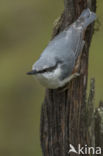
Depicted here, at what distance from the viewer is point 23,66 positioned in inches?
380

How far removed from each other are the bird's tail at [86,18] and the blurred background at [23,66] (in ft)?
5.94

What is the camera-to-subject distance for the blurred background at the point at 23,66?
28.6ft

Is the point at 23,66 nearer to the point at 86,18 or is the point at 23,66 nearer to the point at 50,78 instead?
the point at 86,18

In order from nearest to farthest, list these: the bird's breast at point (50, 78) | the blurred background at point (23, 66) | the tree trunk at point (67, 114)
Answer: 1. the bird's breast at point (50, 78)
2. the tree trunk at point (67, 114)
3. the blurred background at point (23, 66)

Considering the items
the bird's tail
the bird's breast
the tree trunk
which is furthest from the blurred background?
the bird's breast

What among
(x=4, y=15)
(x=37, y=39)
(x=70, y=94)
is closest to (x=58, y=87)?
(x=70, y=94)

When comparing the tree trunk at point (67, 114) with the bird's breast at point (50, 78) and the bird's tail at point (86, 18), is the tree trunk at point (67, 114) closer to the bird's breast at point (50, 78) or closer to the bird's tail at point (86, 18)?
the bird's tail at point (86, 18)

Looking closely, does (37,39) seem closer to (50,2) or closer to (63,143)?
(50,2)

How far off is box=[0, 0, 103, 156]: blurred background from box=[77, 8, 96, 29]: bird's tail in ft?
5.94

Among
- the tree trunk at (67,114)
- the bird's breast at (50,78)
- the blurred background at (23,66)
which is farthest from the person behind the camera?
the blurred background at (23,66)

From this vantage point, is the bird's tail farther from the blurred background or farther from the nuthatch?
the blurred background

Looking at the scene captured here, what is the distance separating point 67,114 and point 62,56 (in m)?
0.62

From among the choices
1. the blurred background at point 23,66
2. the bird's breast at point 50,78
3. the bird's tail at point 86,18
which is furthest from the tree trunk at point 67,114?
the blurred background at point 23,66

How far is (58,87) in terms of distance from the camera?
5.85 metres
